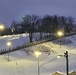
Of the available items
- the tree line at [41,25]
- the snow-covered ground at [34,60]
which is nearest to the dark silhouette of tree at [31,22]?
the tree line at [41,25]

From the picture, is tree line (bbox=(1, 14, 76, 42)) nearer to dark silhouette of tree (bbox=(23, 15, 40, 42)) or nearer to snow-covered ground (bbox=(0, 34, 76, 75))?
dark silhouette of tree (bbox=(23, 15, 40, 42))

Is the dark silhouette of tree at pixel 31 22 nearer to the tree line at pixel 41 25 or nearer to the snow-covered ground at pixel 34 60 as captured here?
the tree line at pixel 41 25

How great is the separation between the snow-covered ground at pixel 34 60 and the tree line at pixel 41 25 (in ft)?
70.3

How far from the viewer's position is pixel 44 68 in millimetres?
61844

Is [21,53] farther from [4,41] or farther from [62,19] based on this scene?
[62,19]

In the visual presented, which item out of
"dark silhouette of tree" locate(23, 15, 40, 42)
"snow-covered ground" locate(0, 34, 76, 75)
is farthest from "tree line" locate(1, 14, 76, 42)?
"snow-covered ground" locate(0, 34, 76, 75)

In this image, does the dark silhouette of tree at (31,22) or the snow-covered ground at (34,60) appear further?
the dark silhouette of tree at (31,22)

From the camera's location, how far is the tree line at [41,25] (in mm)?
140300

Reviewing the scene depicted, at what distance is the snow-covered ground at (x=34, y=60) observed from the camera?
58.4 m

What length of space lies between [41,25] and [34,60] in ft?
241

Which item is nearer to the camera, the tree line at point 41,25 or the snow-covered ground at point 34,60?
the snow-covered ground at point 34,60

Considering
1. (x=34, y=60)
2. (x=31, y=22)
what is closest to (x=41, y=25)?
(x=31, y=22)

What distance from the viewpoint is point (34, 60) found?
2894 inches

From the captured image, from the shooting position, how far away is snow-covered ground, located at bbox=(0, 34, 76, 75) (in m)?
58.4
